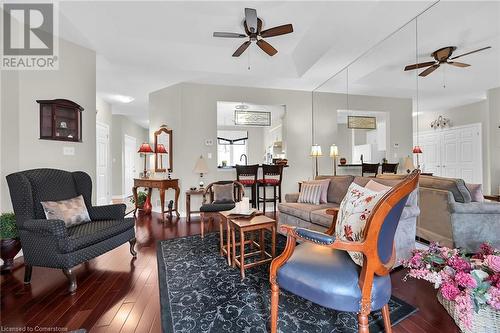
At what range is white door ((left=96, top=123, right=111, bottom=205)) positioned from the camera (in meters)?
5.89

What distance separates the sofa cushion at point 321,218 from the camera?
8.48 ft

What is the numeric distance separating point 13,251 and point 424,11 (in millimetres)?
5288

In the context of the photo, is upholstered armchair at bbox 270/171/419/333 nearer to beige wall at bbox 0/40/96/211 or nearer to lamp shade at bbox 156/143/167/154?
beige wall at bbox 0/40/96/211

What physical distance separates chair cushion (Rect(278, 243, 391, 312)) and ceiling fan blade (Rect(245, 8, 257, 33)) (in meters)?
2.60

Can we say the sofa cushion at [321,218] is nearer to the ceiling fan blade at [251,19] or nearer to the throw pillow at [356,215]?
the throw pillow at [356,215]

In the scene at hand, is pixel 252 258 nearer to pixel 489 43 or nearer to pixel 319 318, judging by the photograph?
pixel 319 318

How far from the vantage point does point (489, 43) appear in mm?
2295

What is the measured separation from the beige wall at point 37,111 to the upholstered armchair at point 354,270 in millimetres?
3414

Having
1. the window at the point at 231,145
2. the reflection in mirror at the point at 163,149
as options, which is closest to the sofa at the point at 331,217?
the reflection in mirror at the point at 163,149

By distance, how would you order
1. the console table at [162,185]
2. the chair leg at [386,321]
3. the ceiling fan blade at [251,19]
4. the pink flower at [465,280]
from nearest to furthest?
1. the pink flower at [465,280]
2. the chair leg at [386,321]
3. the ceiling fan blade at [251,19]
4. the console table at [162,185]

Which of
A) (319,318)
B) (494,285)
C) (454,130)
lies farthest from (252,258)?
(454,130)

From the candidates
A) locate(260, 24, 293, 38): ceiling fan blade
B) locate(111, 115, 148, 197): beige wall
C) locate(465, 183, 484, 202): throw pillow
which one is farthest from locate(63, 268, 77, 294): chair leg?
locate(111, 115, 148, 197): beige wall

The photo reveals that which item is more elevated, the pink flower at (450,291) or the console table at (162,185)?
the console table at (162,185)

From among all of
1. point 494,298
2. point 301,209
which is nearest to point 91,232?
point 301,209
